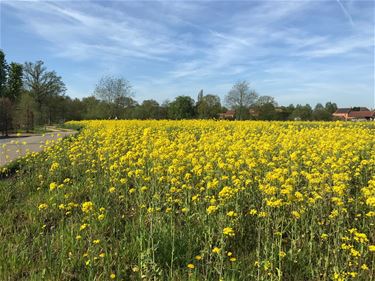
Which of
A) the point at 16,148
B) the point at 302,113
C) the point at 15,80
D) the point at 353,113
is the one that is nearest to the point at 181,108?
the point at 302,113

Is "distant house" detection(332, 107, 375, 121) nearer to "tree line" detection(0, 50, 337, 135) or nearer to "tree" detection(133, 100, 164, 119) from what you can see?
"tree line" detection(0, 50, 337, 135)

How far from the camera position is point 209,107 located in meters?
61.3

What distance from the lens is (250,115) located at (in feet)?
184

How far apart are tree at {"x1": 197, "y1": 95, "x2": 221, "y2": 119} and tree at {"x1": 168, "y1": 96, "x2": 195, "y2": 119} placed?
1652mm

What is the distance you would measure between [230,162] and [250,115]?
169 feet

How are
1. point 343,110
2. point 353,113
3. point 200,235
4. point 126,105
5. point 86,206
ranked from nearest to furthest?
point 86,206 < point 200,235 < point 126,105 < point 353,113 < point 343,110

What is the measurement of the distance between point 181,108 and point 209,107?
5707mm

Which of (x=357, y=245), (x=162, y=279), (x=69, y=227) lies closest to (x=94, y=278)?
(x=162, y=279)

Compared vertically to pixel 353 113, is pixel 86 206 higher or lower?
lower

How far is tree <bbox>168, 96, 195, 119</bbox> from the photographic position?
57.7 meters

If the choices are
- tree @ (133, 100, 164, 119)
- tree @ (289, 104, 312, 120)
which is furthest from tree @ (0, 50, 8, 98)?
tree @ (289, 104, 312, 120)

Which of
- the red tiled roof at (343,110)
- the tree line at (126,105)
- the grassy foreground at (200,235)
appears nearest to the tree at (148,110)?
the tree line at (126,105)

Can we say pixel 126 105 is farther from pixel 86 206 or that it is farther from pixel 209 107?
pixel 86 206

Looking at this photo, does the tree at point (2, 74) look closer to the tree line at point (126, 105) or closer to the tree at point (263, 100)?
the tree line at point (126, 105)
